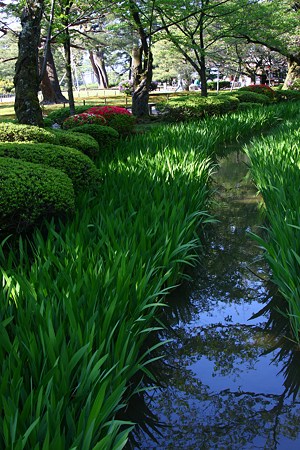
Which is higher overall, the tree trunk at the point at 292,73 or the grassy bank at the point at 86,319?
the tree trunk at the point at 292,73

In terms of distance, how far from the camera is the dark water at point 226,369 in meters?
2.04

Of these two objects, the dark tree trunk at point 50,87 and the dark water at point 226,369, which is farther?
the dark tree trunk at point 50,87

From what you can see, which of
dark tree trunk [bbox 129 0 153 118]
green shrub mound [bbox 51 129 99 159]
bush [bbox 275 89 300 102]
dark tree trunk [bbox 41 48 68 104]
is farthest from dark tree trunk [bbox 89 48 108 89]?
green shrub mound [bbox 51 129 99 159]

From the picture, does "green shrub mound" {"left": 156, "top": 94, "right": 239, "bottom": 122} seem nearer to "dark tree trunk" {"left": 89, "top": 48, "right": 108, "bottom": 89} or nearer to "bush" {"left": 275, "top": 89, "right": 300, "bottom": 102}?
"bush" {"left": 275, "top": 89, "right": 300, "bottom": 102}

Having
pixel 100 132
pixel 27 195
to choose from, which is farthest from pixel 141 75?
pixel 27 195

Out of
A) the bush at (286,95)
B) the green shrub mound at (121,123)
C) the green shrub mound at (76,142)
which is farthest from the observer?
the bush at (286,95)

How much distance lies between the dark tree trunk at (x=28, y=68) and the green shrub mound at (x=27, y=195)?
260cm

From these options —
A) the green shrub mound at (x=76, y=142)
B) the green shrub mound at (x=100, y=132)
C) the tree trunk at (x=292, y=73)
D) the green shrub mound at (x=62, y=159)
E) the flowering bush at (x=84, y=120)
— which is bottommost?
the green shrub mound at (x=62, y=159)

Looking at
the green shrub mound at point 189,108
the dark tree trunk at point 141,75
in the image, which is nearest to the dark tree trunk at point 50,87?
the dark tree trunk at point 141,75

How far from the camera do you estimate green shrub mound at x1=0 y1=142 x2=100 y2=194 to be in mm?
4301

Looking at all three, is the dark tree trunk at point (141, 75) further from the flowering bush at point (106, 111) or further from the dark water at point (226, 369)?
the dark water at point (226, 369)

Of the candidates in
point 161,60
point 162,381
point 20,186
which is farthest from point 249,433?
point 161,60

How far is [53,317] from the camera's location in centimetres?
198

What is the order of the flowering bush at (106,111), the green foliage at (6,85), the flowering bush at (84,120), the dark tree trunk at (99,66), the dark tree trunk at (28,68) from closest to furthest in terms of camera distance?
the dark tree trunk at (28,68) < the flowering bush at (84,120) < the flowering bush at (106,111) < the green foliage at (6,85) < the dark tree trunk at (99,66)
